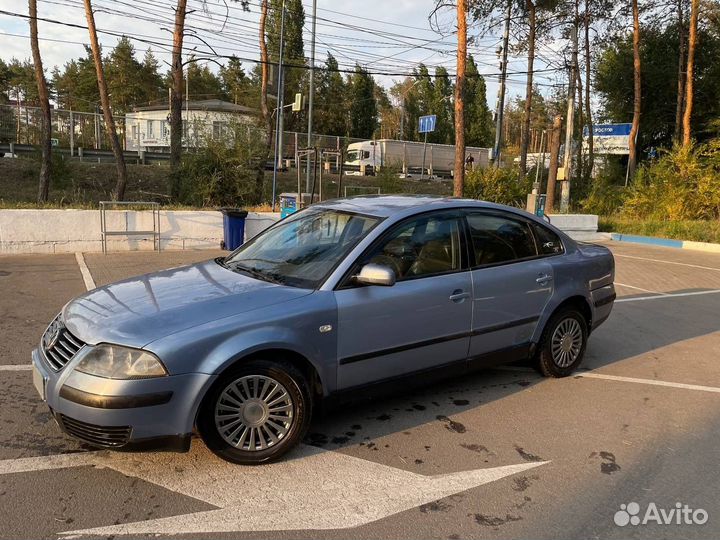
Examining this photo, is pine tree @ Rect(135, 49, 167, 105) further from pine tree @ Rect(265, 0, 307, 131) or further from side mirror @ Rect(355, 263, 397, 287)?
side mirror @ Rect(355, 263, 397, 287)

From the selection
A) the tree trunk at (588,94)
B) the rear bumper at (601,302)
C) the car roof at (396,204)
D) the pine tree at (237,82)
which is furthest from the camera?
the pine tree at (237,82)

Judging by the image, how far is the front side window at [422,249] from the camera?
3926 millimetres

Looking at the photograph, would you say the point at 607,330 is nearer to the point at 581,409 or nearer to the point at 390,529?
the point at 581,409

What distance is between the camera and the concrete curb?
16.2 meters

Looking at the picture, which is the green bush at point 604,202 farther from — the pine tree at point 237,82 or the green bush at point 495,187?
the pine tree at point 237,82

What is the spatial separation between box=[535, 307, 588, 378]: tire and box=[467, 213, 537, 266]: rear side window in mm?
661

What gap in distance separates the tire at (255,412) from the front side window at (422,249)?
1.01 meters

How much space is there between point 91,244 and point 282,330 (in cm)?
958

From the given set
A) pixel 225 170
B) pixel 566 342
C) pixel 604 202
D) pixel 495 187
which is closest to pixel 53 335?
pixel 566 342

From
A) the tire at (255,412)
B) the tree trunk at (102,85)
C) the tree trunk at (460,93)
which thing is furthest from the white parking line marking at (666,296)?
the tree trunk at (102,85)

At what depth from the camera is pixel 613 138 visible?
88.5 ft

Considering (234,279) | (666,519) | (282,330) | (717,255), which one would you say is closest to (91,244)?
(234,279)

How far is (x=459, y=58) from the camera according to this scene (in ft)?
56.2

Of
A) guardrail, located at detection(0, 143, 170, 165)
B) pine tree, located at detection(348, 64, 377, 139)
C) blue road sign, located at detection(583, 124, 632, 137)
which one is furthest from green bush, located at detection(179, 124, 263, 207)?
pine tree, located at detection(348, 64, 377, 139)
